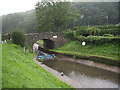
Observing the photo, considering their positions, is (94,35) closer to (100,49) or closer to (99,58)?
(100,49)

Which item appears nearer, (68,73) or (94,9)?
(68,73)

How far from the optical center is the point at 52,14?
48.0 meters

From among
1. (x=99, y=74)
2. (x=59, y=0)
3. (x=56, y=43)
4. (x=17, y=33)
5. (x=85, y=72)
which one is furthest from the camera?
(x=59, y=0)

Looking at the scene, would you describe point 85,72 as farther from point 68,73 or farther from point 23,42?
point 23,42

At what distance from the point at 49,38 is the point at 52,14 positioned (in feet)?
36.0

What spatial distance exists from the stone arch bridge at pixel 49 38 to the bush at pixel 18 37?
257 cm

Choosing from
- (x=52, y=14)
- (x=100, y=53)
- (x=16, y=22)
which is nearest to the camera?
(x=100, y=53)

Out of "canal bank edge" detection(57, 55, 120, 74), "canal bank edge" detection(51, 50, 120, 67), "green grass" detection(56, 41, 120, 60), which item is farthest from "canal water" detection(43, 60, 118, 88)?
"green grass" detection(56, 41, 120, 60)

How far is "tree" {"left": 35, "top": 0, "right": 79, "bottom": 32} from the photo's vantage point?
155ft

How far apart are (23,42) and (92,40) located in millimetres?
17451

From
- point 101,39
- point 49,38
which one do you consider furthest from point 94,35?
point 49,38

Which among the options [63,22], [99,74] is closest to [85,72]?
[99,74]

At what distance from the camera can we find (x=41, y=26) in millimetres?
50656

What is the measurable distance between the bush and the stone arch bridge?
2572 mm
